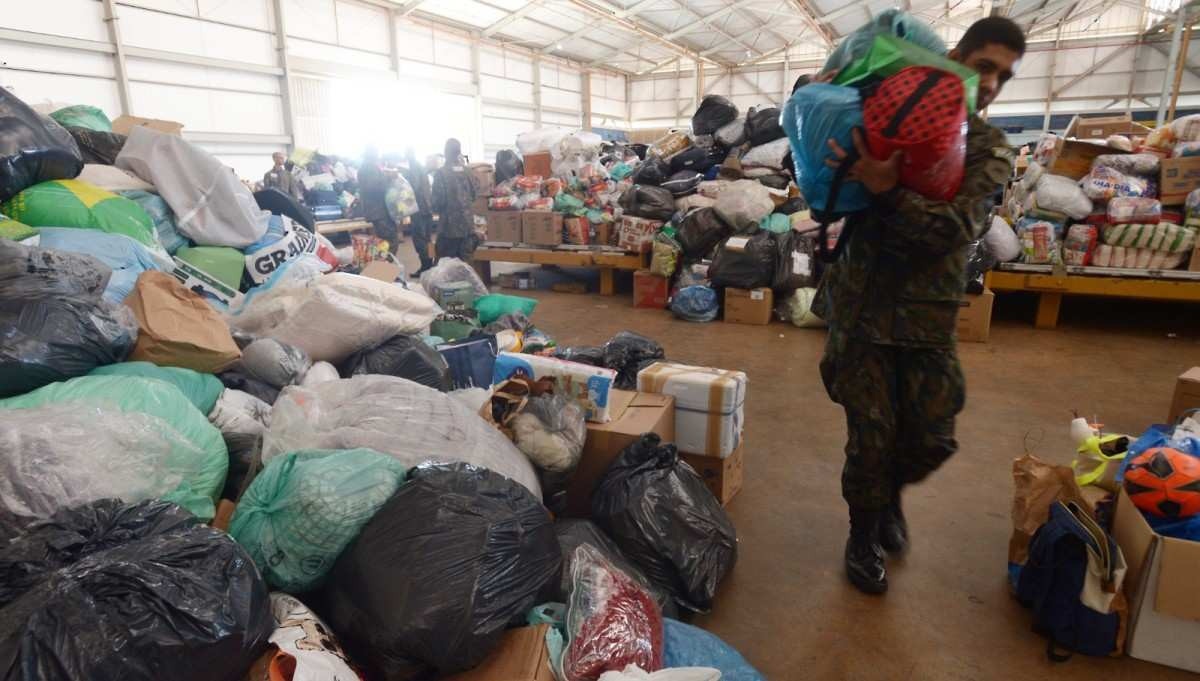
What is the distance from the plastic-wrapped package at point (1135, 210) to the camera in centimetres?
428

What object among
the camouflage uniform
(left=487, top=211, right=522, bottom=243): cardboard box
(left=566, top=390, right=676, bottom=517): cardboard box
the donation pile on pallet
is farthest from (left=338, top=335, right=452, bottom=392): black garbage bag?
(left=487, top=211, right=522, bottom=243): cardboard box

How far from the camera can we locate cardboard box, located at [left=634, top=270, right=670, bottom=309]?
5.59m

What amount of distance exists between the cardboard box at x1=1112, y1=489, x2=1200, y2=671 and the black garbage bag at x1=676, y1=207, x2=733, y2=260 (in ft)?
13.1

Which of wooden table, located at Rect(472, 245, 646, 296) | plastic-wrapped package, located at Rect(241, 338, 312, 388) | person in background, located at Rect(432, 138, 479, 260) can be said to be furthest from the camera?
person in background, located at Rect(432, 138, 479, 260)

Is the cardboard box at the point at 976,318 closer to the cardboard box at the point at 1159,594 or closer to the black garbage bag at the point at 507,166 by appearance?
the cardboard box at the point at 1159,594

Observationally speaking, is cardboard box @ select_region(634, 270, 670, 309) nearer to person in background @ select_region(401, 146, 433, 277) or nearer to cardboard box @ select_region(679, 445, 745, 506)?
person in background @ select_region(401, 146, 433, 277)

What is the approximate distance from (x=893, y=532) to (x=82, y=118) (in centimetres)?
392

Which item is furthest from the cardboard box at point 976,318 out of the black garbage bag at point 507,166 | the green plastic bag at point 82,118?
the black garbage bag at point 507,166

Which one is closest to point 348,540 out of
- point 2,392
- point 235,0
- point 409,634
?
point 409,634

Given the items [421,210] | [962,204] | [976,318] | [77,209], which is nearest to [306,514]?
[962,204]

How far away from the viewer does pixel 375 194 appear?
7254 millimetres

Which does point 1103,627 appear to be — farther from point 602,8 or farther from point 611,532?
point 602,8

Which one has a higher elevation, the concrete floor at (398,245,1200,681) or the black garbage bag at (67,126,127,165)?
the black garbage bag at (67,126,127,165)

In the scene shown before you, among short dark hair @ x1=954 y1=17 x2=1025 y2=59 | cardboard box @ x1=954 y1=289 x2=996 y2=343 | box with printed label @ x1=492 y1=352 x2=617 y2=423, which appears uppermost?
short dark hair @ x1=954 y1=17 x2=1025 y2=59
